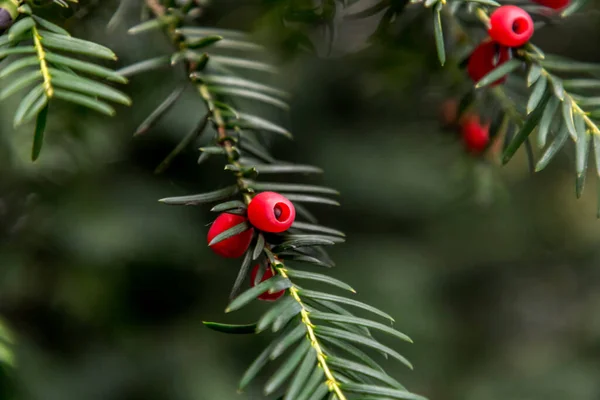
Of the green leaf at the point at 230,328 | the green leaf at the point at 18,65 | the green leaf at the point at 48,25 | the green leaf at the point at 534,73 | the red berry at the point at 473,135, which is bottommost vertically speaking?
the red berry at the point at 473,135

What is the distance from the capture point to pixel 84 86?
0.44m

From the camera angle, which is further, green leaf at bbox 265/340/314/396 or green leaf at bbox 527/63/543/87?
green leaf at bbox 527/63/543/87

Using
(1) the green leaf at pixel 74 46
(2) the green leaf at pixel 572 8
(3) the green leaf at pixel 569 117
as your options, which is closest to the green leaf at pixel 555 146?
(3) the green leaf at pixel 569 117

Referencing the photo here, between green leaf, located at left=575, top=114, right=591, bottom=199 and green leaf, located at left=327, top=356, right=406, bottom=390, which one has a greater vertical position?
green leaf, located at left=575, top=114, right=591, bottom=199

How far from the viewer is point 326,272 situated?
5.32ft

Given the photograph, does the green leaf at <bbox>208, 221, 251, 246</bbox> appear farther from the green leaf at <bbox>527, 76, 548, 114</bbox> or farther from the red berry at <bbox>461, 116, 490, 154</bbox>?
the red berry at <bbox>461, 116, 490, 154</bbox>

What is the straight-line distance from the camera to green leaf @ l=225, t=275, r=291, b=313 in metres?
0.43

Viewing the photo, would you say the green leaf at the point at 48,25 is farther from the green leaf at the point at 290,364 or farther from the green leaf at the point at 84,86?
the green leaf at the point at 290,364

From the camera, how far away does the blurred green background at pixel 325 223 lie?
3.10 ft

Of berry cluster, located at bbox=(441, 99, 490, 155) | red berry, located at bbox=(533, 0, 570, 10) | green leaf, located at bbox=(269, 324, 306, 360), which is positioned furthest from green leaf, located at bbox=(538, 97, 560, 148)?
berry cluster, located at bbox=(441, 99, 490, 155)

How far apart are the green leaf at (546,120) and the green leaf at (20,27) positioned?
388 mm

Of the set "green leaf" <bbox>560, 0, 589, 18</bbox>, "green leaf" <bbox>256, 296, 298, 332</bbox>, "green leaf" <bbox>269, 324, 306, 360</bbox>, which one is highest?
"green leaf" <bbox>560, 0, 589, 18</bbox>

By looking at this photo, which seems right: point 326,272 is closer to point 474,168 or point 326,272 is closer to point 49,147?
point 474,168

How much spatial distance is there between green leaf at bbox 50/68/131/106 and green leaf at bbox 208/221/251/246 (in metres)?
0.11
